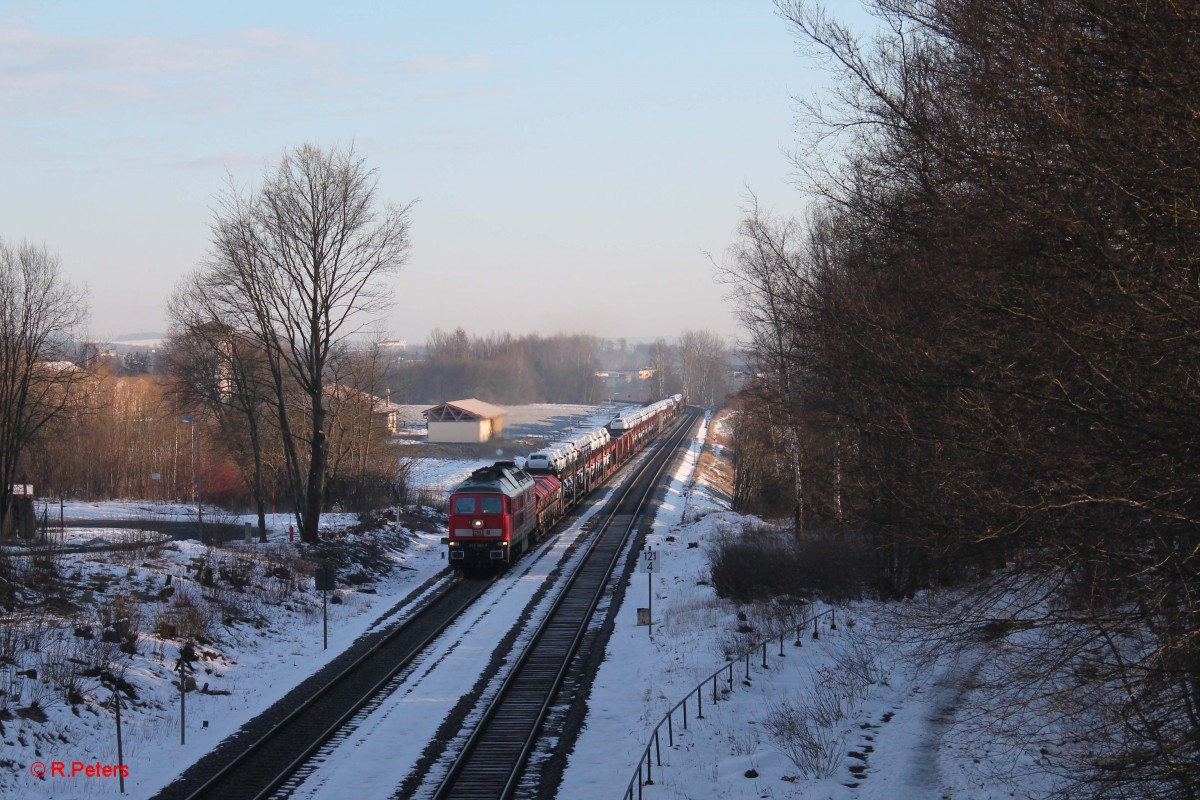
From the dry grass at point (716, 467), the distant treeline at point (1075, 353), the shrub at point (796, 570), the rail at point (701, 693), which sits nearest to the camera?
the distant treeline at point (1075, 353)

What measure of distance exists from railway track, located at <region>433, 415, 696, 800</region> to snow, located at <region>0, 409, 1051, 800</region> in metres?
0.73

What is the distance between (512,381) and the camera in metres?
160

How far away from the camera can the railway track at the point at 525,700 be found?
39.4 ft

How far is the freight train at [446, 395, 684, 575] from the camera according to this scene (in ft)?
89.9

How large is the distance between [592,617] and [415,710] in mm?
7660

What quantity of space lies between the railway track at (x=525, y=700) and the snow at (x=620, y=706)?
2.41 feet

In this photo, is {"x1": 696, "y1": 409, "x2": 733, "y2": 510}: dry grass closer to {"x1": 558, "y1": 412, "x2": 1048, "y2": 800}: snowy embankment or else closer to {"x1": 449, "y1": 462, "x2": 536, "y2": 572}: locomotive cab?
{"x1": 449, "y1": 462, "x2": 536, "y2": 572}: locomotive cab

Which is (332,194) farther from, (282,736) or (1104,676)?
(1104,676)

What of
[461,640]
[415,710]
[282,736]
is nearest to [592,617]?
[461,640]

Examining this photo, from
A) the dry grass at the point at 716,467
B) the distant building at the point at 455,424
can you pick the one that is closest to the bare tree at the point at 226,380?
the dry grass at the point at 716,467

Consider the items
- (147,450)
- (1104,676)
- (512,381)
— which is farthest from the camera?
(512,381)

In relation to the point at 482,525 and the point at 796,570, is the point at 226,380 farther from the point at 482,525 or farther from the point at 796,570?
the point at 796,570

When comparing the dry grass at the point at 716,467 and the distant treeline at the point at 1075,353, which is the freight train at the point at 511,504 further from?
the distant treeline at the point at 1075,353

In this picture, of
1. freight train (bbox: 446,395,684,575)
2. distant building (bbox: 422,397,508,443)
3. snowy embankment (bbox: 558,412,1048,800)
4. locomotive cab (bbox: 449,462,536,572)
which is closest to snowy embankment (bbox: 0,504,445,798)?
locomotive cab (bbox: 449,462,536,572)
